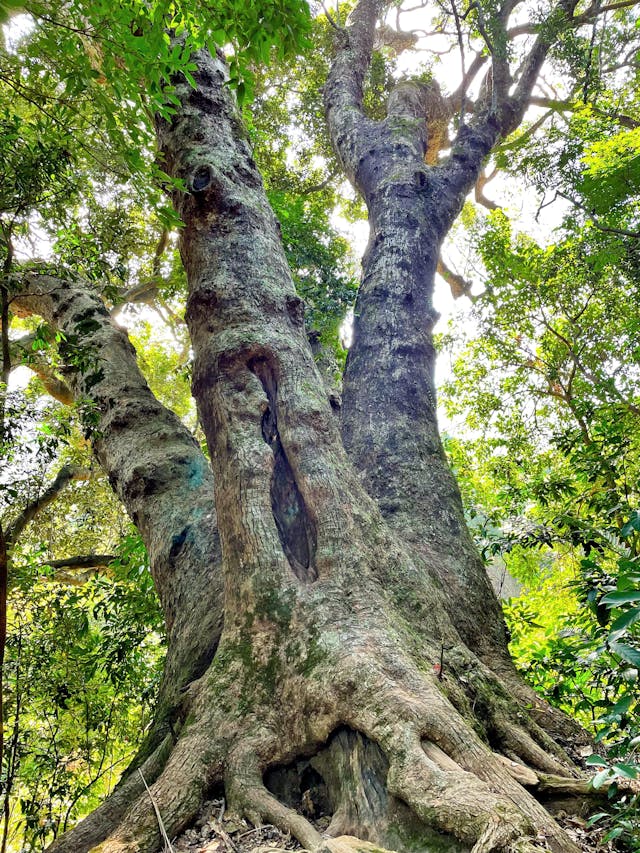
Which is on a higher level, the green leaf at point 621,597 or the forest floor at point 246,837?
the green leaf at point 621,597

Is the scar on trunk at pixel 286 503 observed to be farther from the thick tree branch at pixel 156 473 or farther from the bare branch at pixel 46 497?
the bare branch at pixel 46 497

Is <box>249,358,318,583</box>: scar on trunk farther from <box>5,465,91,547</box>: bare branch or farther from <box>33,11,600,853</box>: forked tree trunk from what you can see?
<box>5,465,91,547</box>: bare branch

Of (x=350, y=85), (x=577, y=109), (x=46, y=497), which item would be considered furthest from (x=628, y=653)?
(x=577, y=109)

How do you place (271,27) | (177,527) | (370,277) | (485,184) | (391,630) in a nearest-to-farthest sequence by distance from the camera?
(391,630) → (271,27) → (177,527) → (370,277) → (485,184)

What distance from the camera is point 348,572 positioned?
90.0 inches

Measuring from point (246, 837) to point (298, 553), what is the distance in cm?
115

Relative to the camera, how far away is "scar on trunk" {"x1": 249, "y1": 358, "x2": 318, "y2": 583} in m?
2.48

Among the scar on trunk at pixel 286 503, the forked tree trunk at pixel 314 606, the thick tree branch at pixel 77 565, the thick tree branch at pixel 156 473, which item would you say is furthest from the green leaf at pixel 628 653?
the thick tree branch at pixel 77 565

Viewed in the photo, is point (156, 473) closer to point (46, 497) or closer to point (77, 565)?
point (77, 565)

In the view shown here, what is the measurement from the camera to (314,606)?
2.14 m

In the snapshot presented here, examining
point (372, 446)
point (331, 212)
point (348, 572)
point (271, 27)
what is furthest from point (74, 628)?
point (331, 212)

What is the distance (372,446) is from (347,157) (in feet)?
10.9

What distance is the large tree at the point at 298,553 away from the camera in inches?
67.0

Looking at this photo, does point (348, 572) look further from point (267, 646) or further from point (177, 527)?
point (177, 527)
